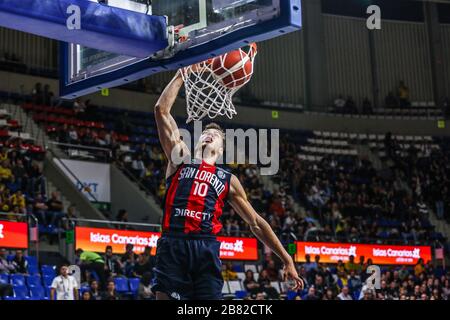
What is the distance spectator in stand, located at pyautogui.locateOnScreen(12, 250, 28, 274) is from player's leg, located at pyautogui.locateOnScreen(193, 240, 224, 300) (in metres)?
8.64

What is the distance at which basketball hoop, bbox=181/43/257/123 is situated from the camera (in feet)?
19.2

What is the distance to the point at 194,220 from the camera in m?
4.91

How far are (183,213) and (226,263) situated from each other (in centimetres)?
1166

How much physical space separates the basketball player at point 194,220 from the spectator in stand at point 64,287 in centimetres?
742

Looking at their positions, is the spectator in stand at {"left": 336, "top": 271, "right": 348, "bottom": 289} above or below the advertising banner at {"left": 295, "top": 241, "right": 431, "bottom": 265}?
below

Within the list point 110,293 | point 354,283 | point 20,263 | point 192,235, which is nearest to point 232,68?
point 192,235

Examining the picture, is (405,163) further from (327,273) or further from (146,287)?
(146,287)

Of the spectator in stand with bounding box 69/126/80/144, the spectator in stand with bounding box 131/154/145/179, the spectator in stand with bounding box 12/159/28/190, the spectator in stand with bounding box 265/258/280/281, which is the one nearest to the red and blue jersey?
the spectator in stand with bounding box 12/159/28/190

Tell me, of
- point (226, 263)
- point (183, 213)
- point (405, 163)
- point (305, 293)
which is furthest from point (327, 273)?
point (183, 213)

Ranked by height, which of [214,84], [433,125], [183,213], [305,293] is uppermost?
[433,125]

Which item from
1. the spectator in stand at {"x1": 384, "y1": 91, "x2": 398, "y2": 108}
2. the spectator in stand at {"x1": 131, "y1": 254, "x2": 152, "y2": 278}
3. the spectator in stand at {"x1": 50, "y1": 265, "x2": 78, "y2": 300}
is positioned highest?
the spectator in stand at {"x1": 384, "y1": 91, "x2": 398, "y2": 108}

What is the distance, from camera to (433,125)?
1020 inches

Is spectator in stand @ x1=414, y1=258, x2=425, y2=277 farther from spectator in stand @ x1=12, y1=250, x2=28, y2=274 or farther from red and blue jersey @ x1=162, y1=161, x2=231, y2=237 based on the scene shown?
red and blue jersey @ x1=162, y1=161, x2=231, y2=237

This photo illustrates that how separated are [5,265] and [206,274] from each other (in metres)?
8.41
